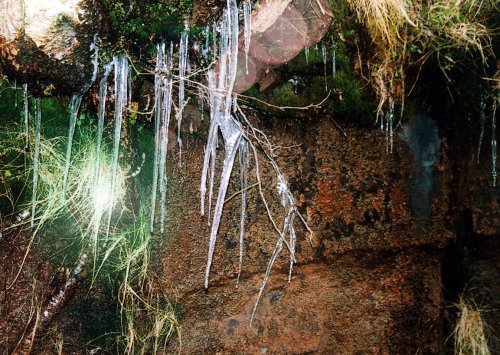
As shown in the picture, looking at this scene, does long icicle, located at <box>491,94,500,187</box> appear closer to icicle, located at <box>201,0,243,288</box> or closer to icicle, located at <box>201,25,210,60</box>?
icicle, located at <box>201,0,243,288</box>

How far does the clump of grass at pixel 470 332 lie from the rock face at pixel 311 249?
44 centimetres

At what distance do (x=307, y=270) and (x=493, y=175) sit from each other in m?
1.18

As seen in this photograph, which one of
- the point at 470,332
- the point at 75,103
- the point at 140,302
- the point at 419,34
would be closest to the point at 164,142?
the point at 75,103

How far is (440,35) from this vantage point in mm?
2352

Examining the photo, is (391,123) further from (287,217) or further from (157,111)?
(157,111)

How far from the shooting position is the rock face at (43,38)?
2234mm

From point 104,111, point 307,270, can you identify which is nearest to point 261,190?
point 307,270

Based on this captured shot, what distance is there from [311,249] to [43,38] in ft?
5.96

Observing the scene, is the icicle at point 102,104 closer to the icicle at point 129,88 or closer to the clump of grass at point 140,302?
the icicle at point 129,88

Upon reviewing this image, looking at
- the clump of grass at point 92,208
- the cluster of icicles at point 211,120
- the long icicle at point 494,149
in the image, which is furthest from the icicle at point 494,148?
the clump of grass at point 92,208

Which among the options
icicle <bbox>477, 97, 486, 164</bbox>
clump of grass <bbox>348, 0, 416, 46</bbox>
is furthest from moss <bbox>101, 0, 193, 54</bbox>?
icicle <bbox>477, 97, 486, 164</bbox>

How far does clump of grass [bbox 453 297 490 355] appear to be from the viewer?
2.50 meters

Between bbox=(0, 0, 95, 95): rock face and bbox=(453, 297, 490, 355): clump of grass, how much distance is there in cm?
259

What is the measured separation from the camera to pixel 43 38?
2.25 meters
